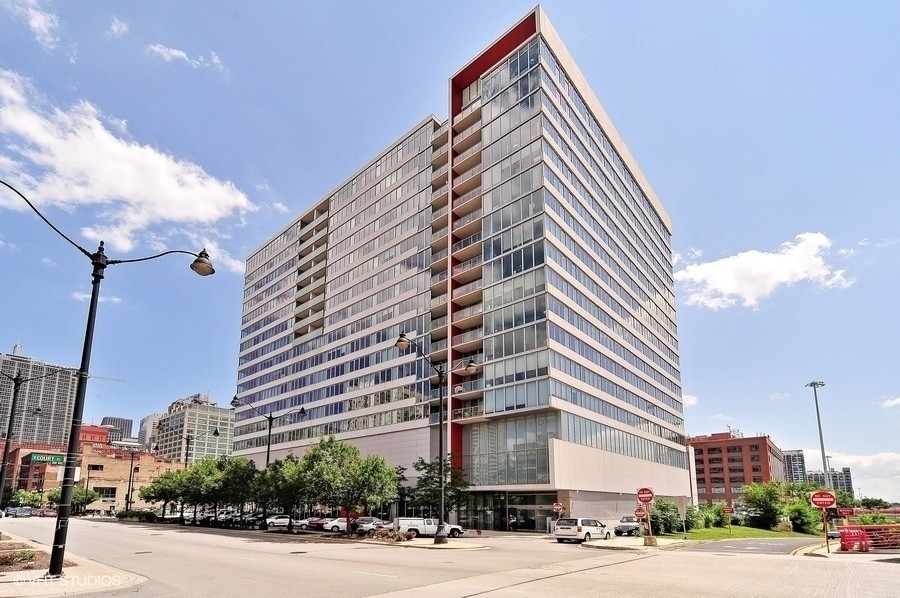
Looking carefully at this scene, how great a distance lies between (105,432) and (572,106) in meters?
172

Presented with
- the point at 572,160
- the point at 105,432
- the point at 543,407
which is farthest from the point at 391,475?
the point at 105,432

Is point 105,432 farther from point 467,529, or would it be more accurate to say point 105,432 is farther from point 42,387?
point 467,529

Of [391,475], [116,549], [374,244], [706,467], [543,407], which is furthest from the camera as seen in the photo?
[706,467]

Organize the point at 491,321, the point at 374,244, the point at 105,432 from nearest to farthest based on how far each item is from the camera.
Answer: the point at 491,321 < the point at 374,244 < the point at 105,432

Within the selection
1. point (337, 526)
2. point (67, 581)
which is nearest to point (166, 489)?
point (337, 526)

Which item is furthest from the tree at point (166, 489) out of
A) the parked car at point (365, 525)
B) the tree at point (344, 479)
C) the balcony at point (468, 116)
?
the balcony at point (468, 116)

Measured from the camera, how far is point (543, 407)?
2004 inches

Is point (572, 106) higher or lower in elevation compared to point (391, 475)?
higher

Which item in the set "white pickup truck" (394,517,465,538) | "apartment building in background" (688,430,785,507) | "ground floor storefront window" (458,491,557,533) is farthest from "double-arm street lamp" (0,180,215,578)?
"apartment building in background" (688,430,785,507)

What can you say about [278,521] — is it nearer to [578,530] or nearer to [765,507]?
[578,530]

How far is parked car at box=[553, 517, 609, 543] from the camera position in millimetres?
37050

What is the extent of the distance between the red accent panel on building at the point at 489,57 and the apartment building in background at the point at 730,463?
126m

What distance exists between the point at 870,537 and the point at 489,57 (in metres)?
53.7

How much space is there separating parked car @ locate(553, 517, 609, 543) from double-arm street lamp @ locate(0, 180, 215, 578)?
28522 mm
